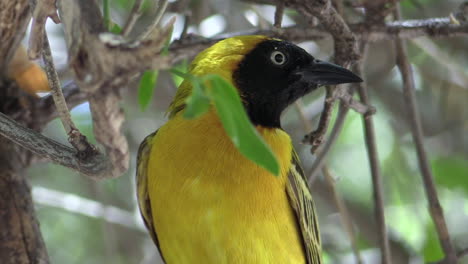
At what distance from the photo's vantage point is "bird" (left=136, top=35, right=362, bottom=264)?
3.23 metres

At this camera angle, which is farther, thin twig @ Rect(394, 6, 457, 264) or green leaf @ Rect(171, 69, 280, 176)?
thin twig @ Rect(394, 6, 457, 264)

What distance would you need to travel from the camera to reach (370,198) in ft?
19.0

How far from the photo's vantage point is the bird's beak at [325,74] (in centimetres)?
336

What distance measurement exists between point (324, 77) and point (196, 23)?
1.95m

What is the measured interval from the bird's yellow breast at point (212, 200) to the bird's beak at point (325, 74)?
0.57m

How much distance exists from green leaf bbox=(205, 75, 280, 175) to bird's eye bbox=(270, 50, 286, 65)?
75.6 inches

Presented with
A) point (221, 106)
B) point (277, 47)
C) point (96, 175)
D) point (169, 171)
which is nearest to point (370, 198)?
point (277, 47)

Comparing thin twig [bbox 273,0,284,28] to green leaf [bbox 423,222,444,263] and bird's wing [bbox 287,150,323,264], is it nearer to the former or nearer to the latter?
bird's wing [bbox 287,150,323,264]

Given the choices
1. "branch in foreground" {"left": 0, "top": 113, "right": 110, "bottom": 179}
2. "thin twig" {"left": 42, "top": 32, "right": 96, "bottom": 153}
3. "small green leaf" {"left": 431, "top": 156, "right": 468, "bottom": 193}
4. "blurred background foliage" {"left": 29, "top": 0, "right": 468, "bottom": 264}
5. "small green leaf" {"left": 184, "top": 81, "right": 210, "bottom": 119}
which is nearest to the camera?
"small green leaf" {"left": 184, "top": 81, "right": 210, "bottom": 119}

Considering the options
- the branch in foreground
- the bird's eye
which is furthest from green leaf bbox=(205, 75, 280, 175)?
the bird's eye

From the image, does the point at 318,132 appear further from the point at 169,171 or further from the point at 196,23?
the point at 196,23

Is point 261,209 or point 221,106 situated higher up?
point 221,106

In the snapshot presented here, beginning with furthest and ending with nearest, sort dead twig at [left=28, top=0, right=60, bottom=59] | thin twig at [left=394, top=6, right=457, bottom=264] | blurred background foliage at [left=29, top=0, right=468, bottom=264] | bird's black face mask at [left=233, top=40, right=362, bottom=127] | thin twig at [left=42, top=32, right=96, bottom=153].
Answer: blurred background foliage at [left=29, top=0, right=468, bottom=264] → thin twig at [left=394, top=6, right=457, bottom=264] → bird's black face mask at [left=233, top=40, right=362, bottom=127] → thin twig at [left=42, top=32, right=96, bottom=153] → dead twig at [left=28, top=0, right=60, bottom=59]

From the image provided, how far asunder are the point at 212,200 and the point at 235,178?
0.15 m
